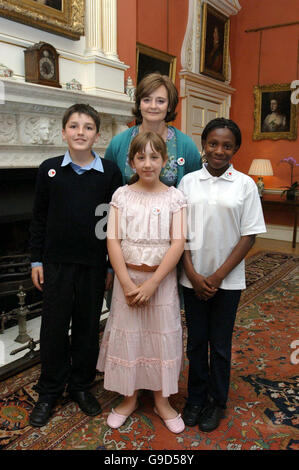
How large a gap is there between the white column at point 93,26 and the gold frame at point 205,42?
9.13ft

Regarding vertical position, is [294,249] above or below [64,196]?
below

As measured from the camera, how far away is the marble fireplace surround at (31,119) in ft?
9.77

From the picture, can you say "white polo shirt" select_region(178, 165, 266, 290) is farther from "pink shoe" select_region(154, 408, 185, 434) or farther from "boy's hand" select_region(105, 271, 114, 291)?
"pink shoe" select_region(154, 408, 185, 434)

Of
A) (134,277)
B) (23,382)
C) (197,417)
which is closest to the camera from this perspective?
(134,277)

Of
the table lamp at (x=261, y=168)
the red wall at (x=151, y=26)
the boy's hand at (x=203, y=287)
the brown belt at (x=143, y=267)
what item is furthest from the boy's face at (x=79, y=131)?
the table lamp at (x=261, y=168)

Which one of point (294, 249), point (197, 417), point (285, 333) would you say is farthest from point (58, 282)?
point (294, 249)

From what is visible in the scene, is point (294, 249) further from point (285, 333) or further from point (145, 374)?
point (145, 374)

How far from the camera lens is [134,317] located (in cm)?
192

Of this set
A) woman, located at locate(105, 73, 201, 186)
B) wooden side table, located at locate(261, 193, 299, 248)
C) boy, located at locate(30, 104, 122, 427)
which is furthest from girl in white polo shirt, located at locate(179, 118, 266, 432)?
wooden side table, located at locate(261, 193, 299, 248)

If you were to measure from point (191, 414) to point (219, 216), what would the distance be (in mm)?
1081

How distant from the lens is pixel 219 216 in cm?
186

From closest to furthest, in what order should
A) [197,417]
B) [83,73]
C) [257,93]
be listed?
[197,417], [83,73], [257,93]

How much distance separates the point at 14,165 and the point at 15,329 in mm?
1356

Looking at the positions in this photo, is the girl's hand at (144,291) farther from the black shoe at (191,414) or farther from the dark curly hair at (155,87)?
the dark curly hair at (155,87)
